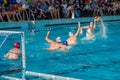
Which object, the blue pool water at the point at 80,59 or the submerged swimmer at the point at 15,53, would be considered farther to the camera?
Answer: the submerged swimmer at the point at 15,53

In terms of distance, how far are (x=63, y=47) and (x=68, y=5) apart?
32.0 feet

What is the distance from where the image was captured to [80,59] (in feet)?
32.2

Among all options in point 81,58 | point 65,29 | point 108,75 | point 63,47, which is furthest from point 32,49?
point 65,29

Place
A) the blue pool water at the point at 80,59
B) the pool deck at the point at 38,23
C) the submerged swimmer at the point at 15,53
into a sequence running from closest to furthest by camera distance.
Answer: the blue pool water at the point at 80,59 → the submerged swimmer at the point at 15,53 → the pool deck at the point at 38,23

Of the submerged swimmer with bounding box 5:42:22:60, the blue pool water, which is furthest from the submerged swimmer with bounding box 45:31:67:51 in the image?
the submerged swimmer with bounding box 5:42:22:60

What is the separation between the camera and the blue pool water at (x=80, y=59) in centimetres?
823

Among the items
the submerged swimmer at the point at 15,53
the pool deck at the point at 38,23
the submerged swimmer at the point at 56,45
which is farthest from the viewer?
the pool deck at the point at 38,23

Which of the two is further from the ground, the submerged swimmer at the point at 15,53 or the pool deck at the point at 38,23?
the submerged swimmer at the point at 15,53

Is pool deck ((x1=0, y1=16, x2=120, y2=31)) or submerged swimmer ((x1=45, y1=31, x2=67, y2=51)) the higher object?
submerged swimmer ((x1=45, y1=31, x2=67, y2=51))

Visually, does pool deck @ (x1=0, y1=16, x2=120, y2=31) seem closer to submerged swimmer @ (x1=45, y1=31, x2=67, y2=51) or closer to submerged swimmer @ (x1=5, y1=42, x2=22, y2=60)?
submerged swimmer @ (x1=45, y1=31, x2=67, y2=51)

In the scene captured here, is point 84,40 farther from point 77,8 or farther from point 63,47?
point 77,8

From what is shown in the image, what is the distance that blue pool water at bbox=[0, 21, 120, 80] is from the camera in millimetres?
8234

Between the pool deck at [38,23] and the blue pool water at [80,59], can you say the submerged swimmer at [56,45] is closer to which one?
the blue pool water at [80,59]

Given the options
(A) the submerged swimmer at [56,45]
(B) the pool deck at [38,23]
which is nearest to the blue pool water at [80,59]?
(A) the submerged swimmer at [56,45]
